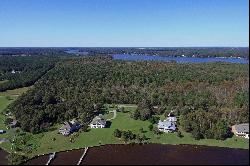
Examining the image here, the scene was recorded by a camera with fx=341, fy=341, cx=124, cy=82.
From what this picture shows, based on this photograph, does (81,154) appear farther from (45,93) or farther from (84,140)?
(45,93)

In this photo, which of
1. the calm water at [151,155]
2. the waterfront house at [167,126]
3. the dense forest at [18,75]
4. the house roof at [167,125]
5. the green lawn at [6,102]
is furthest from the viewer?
the dense forest at [18,75]

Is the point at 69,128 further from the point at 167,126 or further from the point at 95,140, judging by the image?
the point at 167,126

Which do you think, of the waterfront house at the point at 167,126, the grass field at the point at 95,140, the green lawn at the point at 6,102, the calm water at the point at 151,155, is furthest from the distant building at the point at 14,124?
the waterfront house at the point at 167,126

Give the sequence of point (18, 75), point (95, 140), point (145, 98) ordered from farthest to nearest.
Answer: point (18, 75) → point (145, 98) → point (95, 140)

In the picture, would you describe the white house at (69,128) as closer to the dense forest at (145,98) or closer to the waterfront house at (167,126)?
the dense forest at (145,98)

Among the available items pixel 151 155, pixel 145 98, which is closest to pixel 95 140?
pixel 151 155
